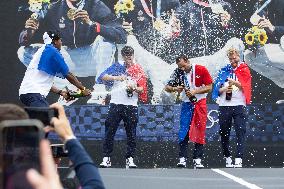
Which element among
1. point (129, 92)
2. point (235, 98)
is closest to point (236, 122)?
point (235, 98)

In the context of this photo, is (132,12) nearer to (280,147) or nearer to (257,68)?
(257,68)

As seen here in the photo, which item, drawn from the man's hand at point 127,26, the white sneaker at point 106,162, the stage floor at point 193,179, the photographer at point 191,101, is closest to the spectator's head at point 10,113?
the stage floor at point 193,179

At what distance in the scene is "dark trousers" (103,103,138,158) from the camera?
13.8 meters

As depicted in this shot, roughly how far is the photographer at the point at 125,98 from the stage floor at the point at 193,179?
88 cm

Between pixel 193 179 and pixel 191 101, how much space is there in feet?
9.39

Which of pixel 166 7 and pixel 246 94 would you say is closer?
pixel 246 94

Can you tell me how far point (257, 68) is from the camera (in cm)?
1517

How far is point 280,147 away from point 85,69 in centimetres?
348

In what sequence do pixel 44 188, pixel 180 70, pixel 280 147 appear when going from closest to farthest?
pixel 44 188 → pixel 180 70 → pixel 280 147

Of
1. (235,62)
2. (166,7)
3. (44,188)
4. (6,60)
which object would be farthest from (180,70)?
(44,188)

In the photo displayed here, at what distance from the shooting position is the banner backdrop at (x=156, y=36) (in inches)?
596

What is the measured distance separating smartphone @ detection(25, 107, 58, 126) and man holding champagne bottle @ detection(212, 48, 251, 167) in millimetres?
10882

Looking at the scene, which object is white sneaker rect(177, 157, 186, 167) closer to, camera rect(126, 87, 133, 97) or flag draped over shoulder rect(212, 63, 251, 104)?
flag draped over shoulder rect(212, 63, 251, 104)

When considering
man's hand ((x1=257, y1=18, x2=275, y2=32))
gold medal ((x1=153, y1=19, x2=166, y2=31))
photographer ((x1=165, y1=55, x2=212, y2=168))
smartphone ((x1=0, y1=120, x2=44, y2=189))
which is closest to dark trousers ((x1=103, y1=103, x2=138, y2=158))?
photographer ((x1=165, y1=55, x2=212, y2=168))
